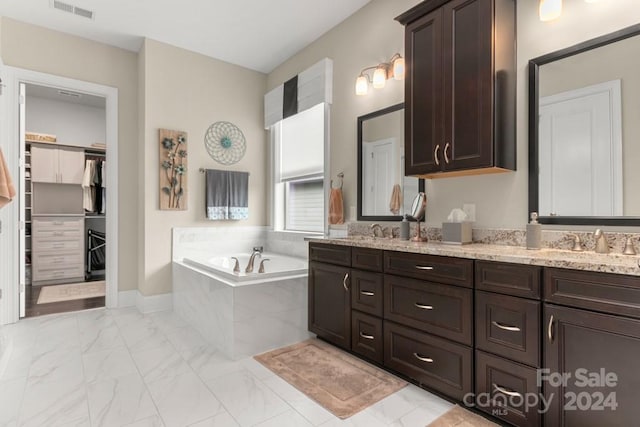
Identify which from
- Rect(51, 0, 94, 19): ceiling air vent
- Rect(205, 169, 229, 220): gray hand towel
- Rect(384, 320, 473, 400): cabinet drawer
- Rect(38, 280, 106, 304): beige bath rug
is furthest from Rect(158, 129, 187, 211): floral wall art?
Rect(384, 320, 473, 400): cabinet drawer

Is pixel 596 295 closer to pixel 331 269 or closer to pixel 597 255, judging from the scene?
pixel 597 255

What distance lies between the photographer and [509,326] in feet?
5.31

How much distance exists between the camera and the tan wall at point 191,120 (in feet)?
12.1

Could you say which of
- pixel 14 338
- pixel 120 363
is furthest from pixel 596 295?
pixel 14 338

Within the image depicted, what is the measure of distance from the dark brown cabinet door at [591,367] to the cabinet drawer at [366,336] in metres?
0.98

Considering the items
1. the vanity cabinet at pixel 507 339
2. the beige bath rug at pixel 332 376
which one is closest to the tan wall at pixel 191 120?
the beige bath rug at pixel 332 376

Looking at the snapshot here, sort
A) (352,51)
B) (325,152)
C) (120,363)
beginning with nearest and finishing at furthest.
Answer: (120,363) → (352,51) → (325,152)

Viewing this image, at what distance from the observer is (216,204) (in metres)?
4.08

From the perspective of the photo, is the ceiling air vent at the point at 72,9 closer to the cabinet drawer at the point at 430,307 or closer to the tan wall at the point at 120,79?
the tan wall at the point at 120,79

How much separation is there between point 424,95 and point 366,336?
1704 mm

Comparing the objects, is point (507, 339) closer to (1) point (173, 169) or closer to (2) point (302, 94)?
(2) point (302, 94)

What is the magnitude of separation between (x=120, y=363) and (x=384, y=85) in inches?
118

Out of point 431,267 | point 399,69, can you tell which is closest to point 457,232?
point 431,267

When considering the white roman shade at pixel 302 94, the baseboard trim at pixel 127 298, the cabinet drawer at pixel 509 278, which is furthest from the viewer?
the baseboard trim at pixel 127 298
